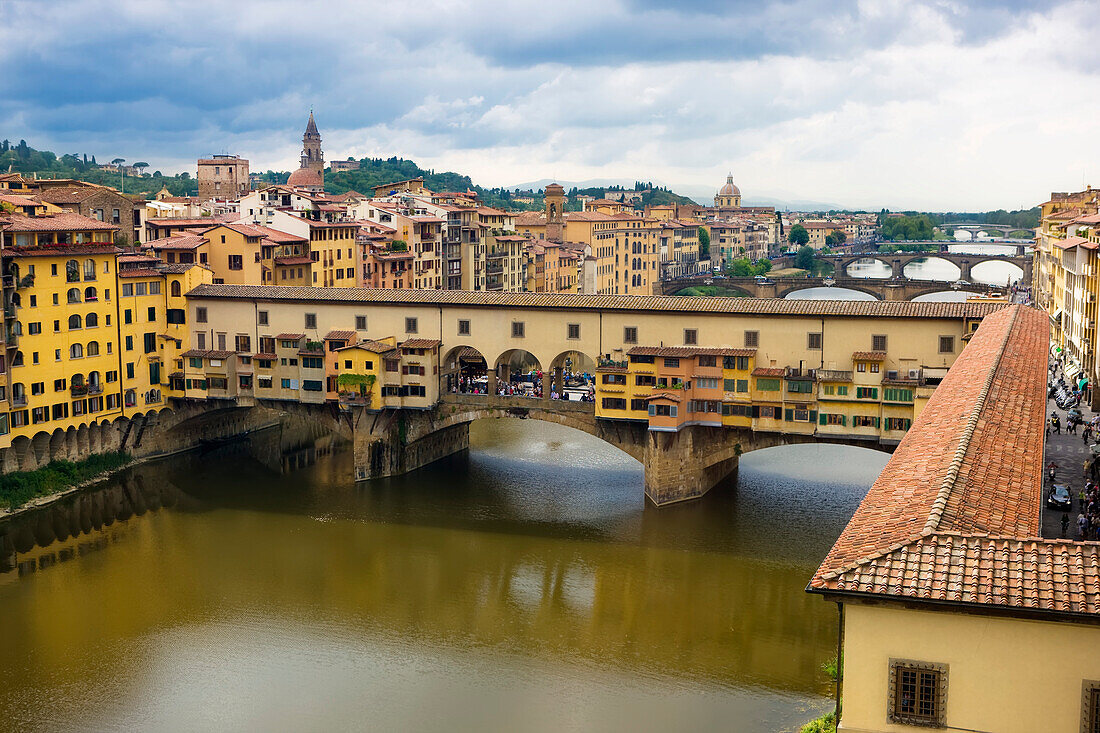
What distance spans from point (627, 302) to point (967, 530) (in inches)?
1083

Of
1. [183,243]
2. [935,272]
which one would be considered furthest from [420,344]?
[935,272]

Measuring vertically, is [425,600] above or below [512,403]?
below

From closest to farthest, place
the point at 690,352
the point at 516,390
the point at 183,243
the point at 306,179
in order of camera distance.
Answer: the point at 690,352 → the point at 516,390 → the point at 183,243 → the point at 306,179

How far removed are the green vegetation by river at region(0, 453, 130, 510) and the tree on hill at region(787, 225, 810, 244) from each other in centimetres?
13008

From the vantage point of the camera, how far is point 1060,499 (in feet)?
79.3

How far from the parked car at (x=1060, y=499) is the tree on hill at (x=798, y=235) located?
139643 mm

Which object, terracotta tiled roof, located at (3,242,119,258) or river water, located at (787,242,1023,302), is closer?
terracotta tiled roof, located at (3,242,119,258)

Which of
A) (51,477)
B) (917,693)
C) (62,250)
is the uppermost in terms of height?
(62,250)

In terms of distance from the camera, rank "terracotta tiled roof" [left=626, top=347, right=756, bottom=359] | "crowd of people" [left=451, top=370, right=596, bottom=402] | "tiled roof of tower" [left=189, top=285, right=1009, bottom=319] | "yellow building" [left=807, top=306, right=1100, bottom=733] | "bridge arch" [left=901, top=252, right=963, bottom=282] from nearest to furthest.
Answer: "yellow building" [left=807, top=306, right=1100, bottom=733]
"tiled roof of tower" [left=189, top=285, right=1009, bottom=319]
"terracotta tiled roof" [left=626, top=347, right=756, bottom=359]
"crowd of people" [left=451, top=370, right=596, bottom=402]
"bridge arch" [left=901, top=252, right=963, bottom=282]

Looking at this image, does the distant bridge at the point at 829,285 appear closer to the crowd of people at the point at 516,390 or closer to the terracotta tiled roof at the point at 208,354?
the crowd of people at the point at 516,390

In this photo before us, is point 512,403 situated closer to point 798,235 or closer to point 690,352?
point 690,352

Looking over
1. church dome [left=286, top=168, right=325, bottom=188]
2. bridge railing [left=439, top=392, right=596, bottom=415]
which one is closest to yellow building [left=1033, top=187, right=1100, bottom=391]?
bridge railing [left=439, top=392, right=596, bottom=415]

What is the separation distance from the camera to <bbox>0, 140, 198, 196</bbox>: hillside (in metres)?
111

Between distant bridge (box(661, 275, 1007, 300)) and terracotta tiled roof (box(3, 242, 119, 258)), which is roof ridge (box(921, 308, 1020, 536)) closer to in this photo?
terracotta tiled roof (box(3, 242, 119, 258))
